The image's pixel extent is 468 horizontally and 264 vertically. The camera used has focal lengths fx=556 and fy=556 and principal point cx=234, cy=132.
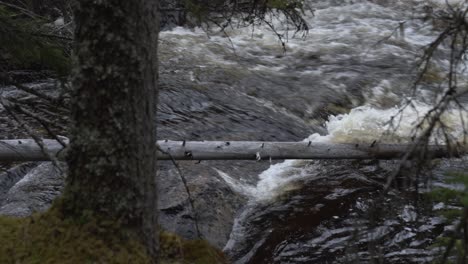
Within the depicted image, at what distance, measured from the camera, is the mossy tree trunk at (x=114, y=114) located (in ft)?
8.13

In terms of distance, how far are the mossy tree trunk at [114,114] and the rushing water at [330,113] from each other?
1.05 metres

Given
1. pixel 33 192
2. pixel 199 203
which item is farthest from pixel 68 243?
pixel 33 192

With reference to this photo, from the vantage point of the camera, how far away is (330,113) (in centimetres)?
903

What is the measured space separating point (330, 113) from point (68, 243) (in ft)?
22.5

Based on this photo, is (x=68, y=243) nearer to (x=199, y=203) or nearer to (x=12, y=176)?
(x=199, y=203)

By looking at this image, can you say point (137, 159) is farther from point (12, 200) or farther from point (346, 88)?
point (346, 88)

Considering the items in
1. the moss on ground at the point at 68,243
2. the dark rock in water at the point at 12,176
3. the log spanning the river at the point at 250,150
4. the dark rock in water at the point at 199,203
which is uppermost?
the moss on ground at the point at 68,243

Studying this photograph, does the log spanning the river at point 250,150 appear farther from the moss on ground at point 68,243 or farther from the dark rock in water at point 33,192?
the moss on ground at point 68,243

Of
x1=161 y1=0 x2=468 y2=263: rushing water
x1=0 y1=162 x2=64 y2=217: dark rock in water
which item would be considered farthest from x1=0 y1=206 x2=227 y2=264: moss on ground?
x1=0 y1=162 x2=64 y2=217: dark rock in water

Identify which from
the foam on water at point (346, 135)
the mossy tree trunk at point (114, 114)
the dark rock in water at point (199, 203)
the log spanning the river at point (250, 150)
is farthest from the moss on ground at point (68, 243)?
the foam on water at point (346, 135)

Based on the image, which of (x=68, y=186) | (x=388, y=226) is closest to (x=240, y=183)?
(x=388, y=226)

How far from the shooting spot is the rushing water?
5.25 meters

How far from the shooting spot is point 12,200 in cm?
560

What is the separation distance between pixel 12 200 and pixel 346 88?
6234mm
